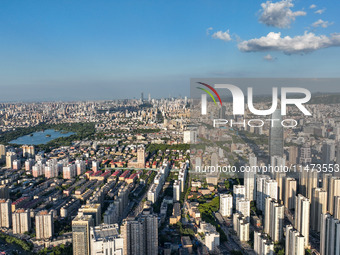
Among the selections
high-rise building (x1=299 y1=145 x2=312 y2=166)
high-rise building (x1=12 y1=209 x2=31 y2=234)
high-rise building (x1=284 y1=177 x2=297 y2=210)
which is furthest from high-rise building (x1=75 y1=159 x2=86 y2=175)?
high-rise building (x1=299 y1=145 x2=312 y2=166)

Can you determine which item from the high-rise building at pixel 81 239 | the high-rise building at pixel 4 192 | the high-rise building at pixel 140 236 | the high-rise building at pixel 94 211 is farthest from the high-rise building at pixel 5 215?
the high-rise building at pixel 140 236

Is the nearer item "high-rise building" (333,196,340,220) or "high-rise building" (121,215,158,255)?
"high-rise building" (121,215,158,255)

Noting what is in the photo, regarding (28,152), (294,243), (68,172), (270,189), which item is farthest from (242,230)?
(28,152)

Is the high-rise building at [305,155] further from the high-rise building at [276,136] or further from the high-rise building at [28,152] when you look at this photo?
the high-rise building at [28,152]

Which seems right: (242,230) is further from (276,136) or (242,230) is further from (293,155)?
(276,136)

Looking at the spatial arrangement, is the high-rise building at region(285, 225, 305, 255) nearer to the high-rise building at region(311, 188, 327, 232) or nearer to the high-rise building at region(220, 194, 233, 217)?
the high-rise building at region(311, 188, 327, 232)

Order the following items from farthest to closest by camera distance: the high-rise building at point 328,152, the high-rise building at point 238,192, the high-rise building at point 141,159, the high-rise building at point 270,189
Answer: the high-rise building at point 141,159 < the high-rise building at point 238,192 < the high-rise building at point 270,189 < the high-rise building at point 328,152

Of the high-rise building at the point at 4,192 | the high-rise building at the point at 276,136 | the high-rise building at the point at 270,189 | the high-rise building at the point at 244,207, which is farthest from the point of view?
the high-rise building at the point at 4,192

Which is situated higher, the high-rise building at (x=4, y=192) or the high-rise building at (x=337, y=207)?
the high-rise building at (x=337, y=207)
